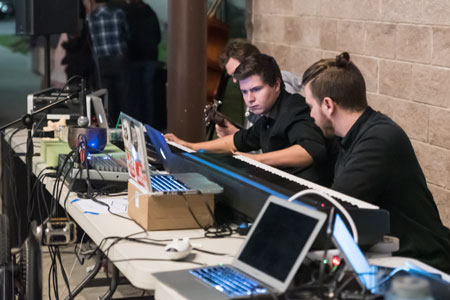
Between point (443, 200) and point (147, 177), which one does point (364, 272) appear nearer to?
point (147, 177)

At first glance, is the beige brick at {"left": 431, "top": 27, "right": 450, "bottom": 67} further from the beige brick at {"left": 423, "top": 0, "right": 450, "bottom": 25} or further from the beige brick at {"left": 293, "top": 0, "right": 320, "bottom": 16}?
the beige brick at {"left": 293, "top": 0, "right": 320, "bottom": 16}

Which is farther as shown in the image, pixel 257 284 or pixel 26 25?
pixel 26 25

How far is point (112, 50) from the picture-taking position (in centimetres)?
684

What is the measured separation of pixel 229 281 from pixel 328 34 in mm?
3311

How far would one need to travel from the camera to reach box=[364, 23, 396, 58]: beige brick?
4449 mm

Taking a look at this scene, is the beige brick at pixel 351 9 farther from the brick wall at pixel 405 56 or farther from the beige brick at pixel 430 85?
the beige brick at pixel 430 85

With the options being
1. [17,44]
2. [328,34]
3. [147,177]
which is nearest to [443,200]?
[328,34]

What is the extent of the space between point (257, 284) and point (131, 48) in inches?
200

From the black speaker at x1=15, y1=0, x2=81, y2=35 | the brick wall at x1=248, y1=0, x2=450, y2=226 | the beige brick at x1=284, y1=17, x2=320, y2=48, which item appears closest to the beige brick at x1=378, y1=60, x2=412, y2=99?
the brick wall at x1=248, y1=0, x2=450, y2=226

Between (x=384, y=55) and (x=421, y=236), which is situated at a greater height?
(x=384, y=55)

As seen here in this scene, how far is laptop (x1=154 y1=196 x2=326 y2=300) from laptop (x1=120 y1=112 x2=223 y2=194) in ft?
1.51

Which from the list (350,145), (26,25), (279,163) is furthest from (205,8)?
(350,145)

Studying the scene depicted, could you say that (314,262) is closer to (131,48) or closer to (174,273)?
(174,273)

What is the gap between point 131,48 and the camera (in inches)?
270
